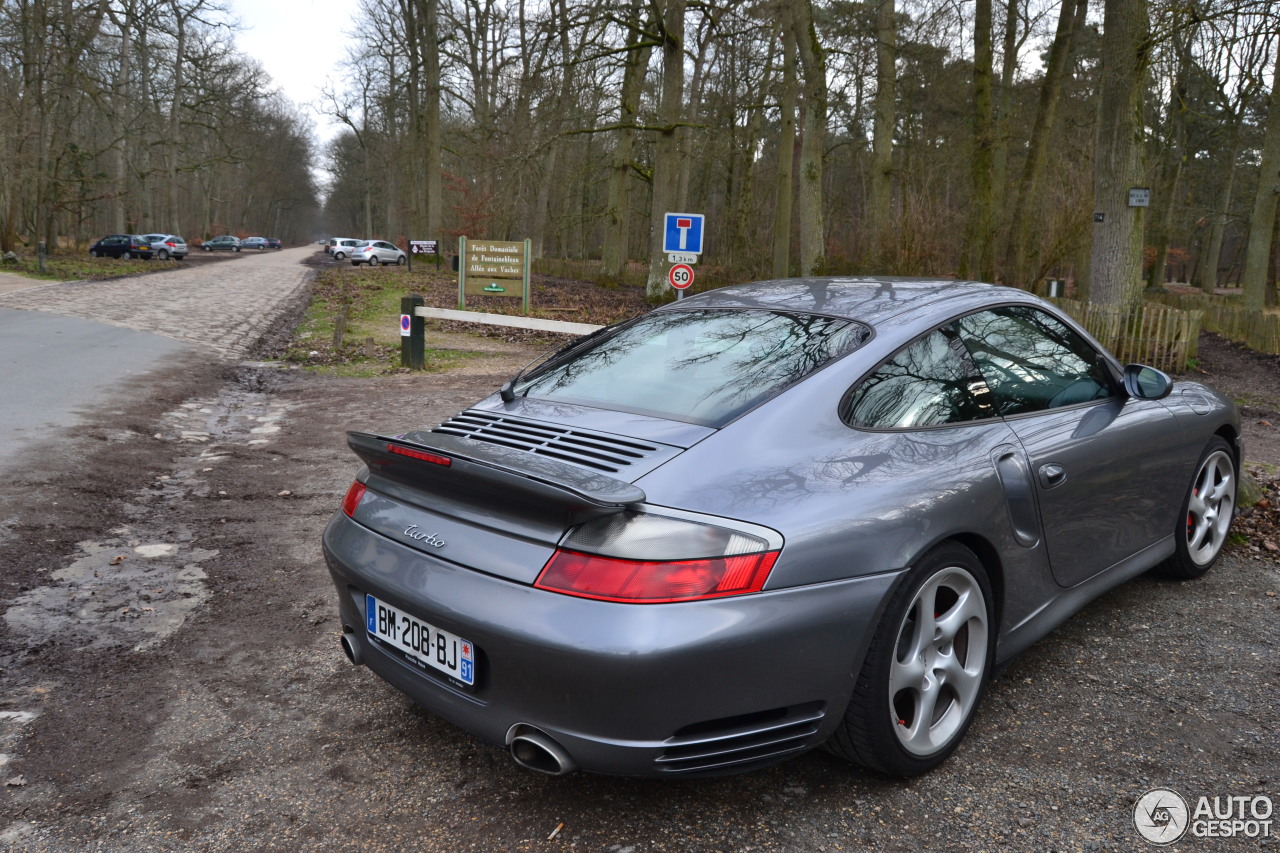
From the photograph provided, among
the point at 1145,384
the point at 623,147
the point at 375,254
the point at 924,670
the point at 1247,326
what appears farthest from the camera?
the point at 375,254

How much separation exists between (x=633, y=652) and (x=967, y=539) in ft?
4.06

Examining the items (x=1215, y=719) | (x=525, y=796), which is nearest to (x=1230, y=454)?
(x=1215, y=719)

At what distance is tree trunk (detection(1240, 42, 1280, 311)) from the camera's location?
2220 centimetres

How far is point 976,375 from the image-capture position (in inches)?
131

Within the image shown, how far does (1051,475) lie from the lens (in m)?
3.25

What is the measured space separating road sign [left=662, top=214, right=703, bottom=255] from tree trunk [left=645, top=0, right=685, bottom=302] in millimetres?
8807

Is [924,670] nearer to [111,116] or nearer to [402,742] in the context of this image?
[402,742]

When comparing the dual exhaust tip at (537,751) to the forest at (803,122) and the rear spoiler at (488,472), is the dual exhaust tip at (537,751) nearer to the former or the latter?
the rear spoiler at (488,472)

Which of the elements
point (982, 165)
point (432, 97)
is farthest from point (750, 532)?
point (432, 97)

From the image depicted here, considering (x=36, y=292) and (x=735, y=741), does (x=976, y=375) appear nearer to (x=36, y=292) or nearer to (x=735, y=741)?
(x=735, y=741)

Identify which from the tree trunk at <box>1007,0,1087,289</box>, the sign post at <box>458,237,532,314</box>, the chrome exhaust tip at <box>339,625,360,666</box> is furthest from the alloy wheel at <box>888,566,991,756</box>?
the tree trunk at <box>1007,0,1087,289</box>

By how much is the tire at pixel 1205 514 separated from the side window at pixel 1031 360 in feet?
3.12

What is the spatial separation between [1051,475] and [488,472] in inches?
77.2

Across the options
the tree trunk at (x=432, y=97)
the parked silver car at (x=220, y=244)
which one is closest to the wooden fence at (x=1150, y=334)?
the tree trunk at (x=432, y=97)
